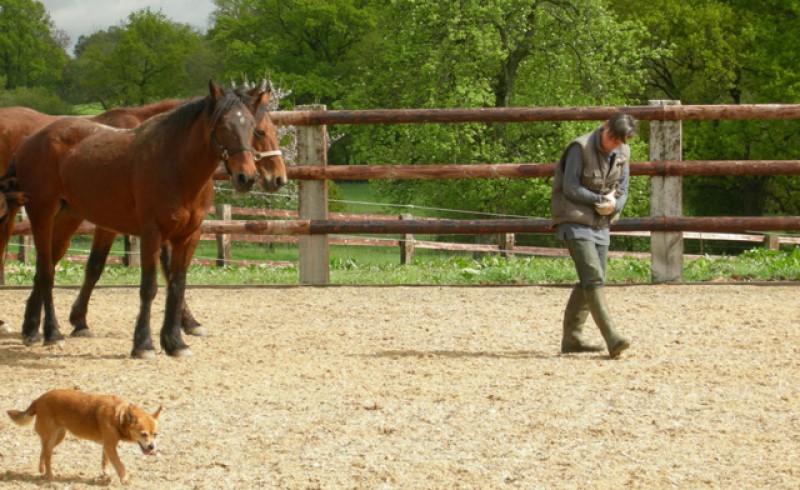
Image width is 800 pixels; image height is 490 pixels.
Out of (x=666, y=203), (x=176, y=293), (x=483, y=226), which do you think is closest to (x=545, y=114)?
(x=483, y=226)

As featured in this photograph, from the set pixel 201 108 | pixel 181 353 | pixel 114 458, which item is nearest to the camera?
pixel 114 458

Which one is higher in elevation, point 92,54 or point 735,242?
point 92,54

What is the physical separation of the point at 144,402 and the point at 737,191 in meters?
34.5

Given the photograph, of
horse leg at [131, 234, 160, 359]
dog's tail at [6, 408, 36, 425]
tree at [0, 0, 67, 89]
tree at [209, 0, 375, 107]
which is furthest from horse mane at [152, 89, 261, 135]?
tree at [0, 0, 67, 89]

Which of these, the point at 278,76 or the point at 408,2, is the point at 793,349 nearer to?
the point at 408,2

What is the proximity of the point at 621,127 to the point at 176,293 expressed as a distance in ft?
10.4

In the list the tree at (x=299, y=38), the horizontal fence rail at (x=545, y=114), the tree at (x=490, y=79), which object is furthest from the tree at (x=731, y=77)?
the horizontal fence rail at (x=545, y=114)

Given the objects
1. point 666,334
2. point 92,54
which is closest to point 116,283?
point 666,334

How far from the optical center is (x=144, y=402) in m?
5.91

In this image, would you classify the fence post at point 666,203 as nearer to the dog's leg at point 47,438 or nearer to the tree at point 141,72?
the dog's leg at point 47,438

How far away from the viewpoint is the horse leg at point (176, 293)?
7.42m

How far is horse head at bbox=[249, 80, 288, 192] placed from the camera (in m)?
7.50

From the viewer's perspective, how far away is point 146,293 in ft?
24.4

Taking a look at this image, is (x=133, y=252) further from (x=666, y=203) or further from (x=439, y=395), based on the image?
(x=439, y=395)
